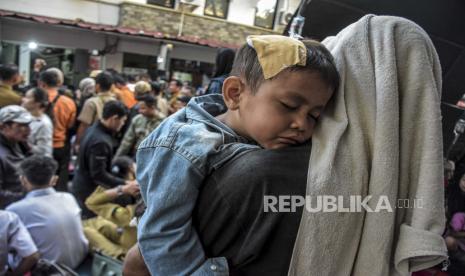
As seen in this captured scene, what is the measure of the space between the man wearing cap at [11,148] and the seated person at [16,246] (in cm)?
81

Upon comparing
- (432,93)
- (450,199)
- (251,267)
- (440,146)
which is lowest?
(450,199)

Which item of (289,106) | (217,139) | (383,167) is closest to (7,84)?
(217,139)

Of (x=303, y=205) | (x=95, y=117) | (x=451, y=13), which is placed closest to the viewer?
(x=303, y=205)

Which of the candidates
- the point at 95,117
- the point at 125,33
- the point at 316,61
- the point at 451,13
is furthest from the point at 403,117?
the point at 125,33

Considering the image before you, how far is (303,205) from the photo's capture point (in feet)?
3.19

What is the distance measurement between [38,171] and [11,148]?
0.87 m

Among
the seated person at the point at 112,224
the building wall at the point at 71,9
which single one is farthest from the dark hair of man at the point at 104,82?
the building wall at the point at 71,9

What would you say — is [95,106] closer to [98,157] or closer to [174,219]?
[98,157]

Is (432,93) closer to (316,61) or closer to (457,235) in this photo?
(316,61)

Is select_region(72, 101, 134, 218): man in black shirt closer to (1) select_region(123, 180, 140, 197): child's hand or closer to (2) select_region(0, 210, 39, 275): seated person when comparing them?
(1) select_region(123, 180, 140, 197): child's hand

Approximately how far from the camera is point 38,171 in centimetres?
304

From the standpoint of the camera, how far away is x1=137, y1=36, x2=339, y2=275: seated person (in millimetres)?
1052

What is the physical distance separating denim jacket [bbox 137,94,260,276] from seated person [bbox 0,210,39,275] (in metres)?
2.05

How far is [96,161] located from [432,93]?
359 cm
